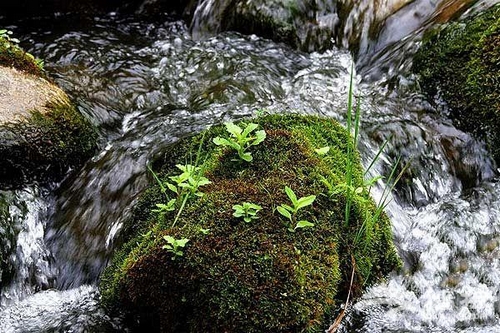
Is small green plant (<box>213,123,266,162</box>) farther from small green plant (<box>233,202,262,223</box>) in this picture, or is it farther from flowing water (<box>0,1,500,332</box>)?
flowing water (<box>0,1,500,332</box>)

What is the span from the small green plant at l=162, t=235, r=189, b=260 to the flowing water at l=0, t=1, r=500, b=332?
650mm

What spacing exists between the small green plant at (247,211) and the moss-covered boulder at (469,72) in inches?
104

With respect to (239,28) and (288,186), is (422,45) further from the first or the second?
(288,186)

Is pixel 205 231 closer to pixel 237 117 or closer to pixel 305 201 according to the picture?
pixel 305 201

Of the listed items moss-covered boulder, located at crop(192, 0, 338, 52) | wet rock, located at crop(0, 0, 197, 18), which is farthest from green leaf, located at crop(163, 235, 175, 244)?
wet rock, located at crop(0, 0, 197, 18)

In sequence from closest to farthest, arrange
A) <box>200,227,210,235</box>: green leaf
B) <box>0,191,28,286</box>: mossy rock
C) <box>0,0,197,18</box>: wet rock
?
<box>200,227,210,235</box>: green leaf < <box>0,191,28,286</box>: mossy rock < <box>0,0,197,18</box>: wet rock

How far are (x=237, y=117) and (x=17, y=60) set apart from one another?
1980 millimetres

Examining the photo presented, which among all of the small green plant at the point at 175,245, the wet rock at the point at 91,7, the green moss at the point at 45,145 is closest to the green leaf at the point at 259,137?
the small green plant at the point at 175,245

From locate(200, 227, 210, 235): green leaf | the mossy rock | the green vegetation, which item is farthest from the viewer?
the green vegetation

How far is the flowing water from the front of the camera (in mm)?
3176

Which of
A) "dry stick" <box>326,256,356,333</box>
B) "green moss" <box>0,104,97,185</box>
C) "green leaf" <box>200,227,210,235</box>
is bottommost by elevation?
"green moss" <box>0,104,97,185</box>

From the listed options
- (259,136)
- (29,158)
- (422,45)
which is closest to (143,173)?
(29,158)

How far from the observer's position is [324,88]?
5.40 m

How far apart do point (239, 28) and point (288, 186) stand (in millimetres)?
4399
